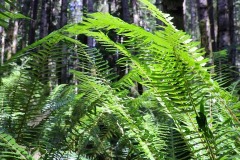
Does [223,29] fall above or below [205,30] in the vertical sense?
above

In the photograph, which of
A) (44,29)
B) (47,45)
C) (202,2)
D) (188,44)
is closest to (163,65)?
(188,44)

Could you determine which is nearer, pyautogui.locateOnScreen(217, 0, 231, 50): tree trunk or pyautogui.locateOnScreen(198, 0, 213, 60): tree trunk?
pyautogui.locateOnScreen(198, 0, 213, 60): tree trunk

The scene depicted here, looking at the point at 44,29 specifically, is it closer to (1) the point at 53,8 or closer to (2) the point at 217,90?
(1) the point at 53,8

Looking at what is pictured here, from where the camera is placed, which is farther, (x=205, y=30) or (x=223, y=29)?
(x=223, y=29)

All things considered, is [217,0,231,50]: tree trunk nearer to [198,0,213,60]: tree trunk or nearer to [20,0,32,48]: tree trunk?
[198,0,213,60]: tree trunk

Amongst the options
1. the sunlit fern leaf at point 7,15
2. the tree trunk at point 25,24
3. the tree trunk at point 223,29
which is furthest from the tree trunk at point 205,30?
the tree trunk at point 25,24

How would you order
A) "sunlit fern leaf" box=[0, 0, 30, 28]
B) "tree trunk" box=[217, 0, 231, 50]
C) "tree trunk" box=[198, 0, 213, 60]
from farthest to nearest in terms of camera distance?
1. "tree trunk" box=[217, 0, 231, 50]
2. "tree trunk" box=[198, 0, 213, 60]
3. "sunlit fern leaf" box=[0, 0, 30, 28]

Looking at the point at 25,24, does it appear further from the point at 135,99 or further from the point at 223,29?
the point at 135,99

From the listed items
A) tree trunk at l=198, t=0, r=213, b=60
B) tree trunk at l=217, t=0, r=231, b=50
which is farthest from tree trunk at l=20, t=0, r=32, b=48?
tree trunk at l=198, t=0, r=213, b=60

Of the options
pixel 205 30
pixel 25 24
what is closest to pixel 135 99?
pixel 205 30

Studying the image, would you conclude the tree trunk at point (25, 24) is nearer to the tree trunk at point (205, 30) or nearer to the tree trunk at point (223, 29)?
the tree trunk at point (223, 29)

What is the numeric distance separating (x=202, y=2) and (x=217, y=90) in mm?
4543

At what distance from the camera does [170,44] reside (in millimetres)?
1146

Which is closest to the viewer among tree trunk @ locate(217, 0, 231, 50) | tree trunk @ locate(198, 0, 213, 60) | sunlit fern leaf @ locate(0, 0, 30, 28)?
sunlit fern leaf @ locate(0, 0, 30, 28)
